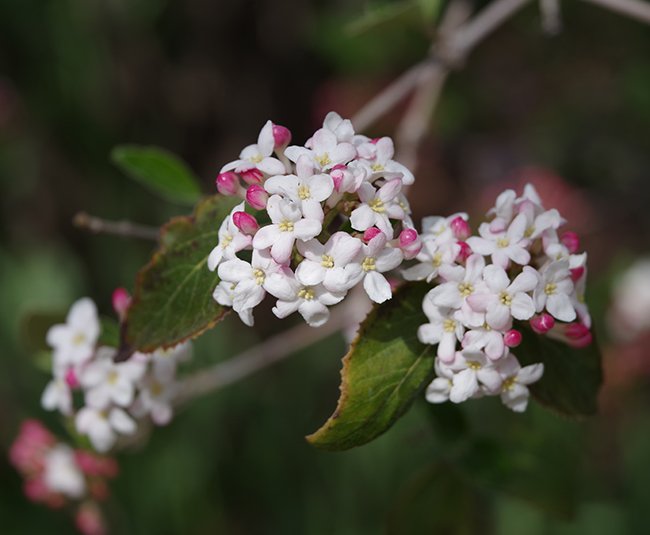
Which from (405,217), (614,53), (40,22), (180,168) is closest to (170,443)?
(180,168)

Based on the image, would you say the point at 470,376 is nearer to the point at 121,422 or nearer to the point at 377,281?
the point at 377,281

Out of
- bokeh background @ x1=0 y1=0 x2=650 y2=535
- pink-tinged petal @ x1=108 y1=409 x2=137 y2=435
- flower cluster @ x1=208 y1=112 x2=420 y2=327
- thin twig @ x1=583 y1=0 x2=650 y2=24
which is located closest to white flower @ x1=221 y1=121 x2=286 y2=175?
flower cluster @ x1=208 y1=112 x2=420 y2=327

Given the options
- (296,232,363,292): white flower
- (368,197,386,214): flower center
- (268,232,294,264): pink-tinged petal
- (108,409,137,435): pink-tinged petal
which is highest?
(268,232,294,264): pink-tinged petal

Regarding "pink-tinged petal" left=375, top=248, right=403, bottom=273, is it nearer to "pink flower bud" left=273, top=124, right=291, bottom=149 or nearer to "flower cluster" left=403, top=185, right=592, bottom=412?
"flower cluster" left=403, top=185, right=592, bottom=412

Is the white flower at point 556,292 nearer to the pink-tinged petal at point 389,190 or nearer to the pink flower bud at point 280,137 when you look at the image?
the pink-tinged petal at point 389,190

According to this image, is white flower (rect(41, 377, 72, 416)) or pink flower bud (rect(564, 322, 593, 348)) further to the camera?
white flower (rect(41, 377, 72, 416))

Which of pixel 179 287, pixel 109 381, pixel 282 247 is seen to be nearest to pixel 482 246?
pixel 282 247
